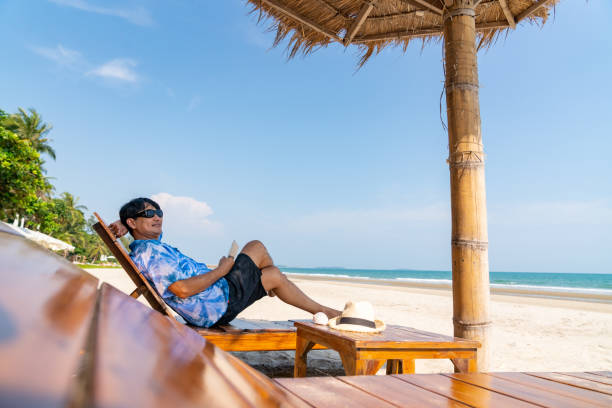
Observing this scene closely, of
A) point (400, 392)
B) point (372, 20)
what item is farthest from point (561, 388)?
point (372, 20)

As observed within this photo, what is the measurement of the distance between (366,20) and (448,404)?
13.0ft

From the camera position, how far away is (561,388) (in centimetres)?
118

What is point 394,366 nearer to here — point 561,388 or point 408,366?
point 408,366

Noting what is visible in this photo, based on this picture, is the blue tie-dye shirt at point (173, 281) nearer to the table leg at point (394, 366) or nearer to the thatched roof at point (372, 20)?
the table leg at point (394, 366)

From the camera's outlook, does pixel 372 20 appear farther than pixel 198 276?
Yes

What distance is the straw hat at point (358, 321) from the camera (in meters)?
2.16

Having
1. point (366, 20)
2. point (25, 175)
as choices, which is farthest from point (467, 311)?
point (25, 175)

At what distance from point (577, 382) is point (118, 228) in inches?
118

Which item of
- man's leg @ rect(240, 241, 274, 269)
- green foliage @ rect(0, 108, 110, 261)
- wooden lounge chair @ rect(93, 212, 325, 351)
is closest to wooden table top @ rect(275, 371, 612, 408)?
wooden lounge chair @ rect(93, 212, 325, 351)

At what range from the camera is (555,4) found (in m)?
3.66

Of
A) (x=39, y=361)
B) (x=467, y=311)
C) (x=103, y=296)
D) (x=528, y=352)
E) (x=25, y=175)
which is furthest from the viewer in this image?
(x=25, y=175)

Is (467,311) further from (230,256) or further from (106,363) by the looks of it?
(106,363)

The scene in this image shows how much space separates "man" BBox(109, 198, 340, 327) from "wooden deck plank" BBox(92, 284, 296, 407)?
2.42 m

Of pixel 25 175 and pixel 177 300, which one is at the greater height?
pixel 25 175
